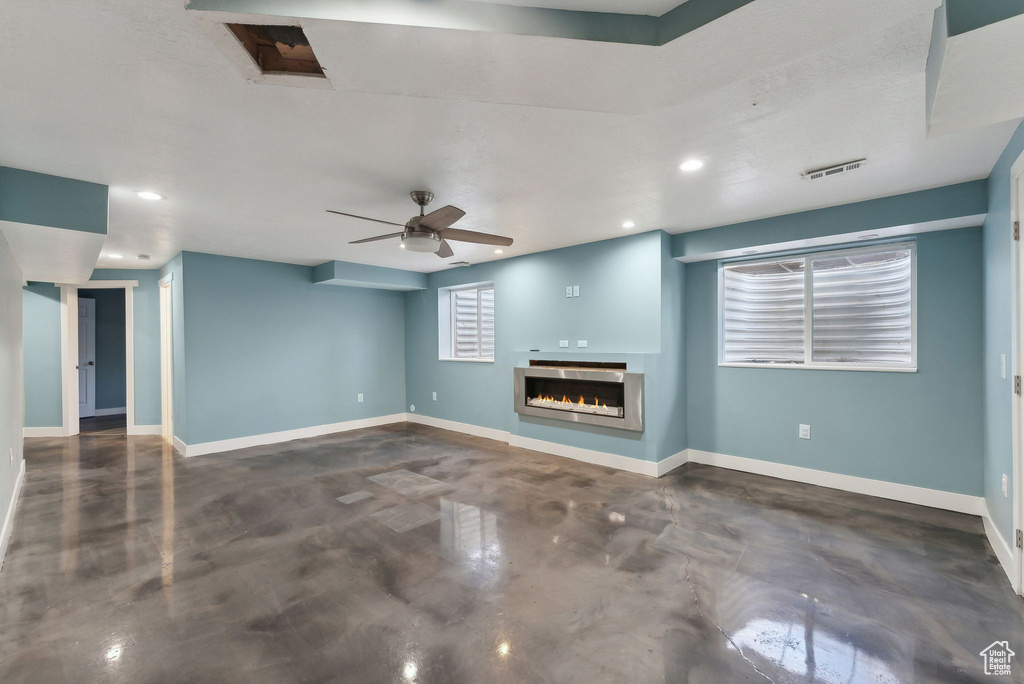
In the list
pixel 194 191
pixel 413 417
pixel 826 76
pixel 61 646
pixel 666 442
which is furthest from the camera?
pixel 413 417

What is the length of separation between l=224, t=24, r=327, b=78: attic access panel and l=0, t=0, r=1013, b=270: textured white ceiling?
0.41 ft

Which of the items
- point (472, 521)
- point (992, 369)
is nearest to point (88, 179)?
point (472, 521)

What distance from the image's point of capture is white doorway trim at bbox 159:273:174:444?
5879mm

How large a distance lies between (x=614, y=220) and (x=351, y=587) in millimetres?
3439

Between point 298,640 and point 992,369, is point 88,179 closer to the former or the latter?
point 298,640

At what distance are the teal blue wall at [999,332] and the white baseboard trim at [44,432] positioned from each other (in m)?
10.1

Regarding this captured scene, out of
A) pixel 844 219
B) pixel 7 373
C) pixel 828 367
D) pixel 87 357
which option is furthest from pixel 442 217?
pixel 87 357

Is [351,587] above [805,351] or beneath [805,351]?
beneath

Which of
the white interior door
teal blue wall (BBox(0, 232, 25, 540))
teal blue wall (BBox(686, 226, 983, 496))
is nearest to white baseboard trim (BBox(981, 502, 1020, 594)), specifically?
teal blue wall (BBox(686, 226, 983, 496))

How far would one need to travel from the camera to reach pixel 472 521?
10.5 feet

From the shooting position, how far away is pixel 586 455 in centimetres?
476

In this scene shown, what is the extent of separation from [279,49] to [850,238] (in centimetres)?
423

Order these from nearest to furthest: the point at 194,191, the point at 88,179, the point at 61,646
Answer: the point at 61,646 → the point at 88,179 → the point at 194,191

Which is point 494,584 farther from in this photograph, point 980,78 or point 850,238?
point 850,238
